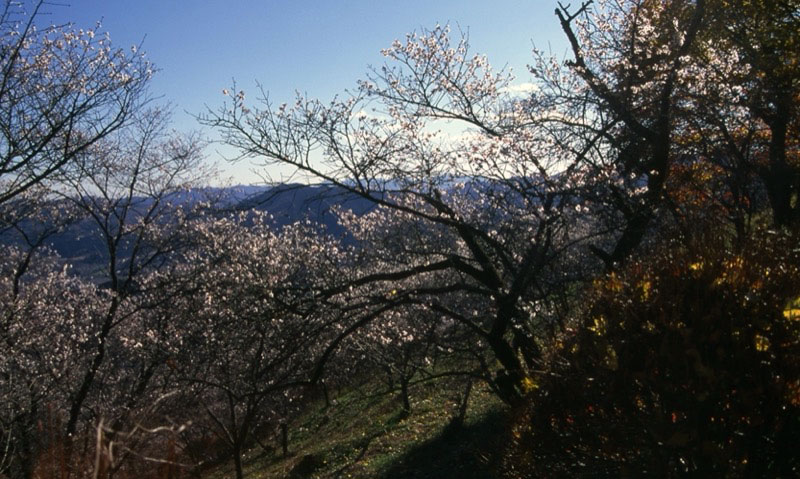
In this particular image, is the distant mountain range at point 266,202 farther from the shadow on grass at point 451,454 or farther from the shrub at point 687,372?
the shrub at point 687,372

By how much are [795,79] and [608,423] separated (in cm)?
936

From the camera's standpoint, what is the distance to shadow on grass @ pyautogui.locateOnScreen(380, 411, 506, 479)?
9.42 m

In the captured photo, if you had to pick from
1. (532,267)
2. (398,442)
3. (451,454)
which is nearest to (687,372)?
(532,267)

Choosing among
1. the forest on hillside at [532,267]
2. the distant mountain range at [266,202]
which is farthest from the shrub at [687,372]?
the distant mountain range at [266,202]

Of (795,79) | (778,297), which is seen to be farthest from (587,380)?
(795,79)

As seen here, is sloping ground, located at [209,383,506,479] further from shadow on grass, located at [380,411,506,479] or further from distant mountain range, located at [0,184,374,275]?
distant mountain range, located at [0,184,374,275]

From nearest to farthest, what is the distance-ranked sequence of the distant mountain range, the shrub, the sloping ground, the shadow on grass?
1. the shrub
2. the distant mountain range
3. the shadow on grass
4. the sloping ground

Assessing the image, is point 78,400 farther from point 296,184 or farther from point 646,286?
point 646,286

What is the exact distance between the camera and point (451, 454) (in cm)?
1093

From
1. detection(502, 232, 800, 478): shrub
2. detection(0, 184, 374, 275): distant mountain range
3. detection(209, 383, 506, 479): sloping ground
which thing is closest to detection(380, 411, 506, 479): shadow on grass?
detection(209, 383, 506, 479): sloping ground

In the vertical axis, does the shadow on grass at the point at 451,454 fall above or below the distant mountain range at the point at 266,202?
below

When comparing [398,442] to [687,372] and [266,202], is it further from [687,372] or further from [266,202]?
[687,372]

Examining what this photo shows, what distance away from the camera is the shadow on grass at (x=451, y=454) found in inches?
371

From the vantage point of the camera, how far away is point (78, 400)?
38.0ft
